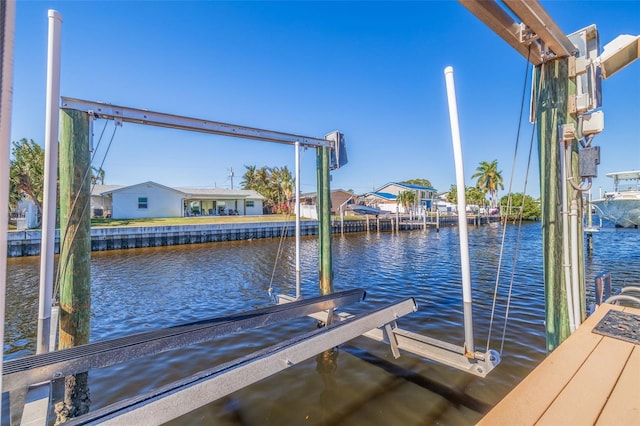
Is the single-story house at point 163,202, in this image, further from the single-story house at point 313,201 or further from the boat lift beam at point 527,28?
the boat lift beam at point 527,28

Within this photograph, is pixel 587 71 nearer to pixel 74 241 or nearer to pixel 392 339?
pixel 392 339

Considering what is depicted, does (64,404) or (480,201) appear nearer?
(64,404)

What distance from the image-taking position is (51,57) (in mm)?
2838

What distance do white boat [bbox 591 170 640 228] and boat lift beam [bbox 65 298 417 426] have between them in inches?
1082

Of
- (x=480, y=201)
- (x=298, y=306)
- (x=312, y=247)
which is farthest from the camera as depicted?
(x=480, y=201)

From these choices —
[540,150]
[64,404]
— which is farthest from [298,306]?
[540,150]

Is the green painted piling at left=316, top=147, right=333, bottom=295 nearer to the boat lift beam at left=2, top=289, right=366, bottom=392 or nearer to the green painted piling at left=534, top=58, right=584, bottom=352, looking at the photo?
the boat lift beam at left=2, top=289, right=366, bottom=392

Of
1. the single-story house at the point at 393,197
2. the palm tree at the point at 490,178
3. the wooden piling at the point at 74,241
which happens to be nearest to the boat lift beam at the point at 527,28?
the wooden piling at the point at 74,241

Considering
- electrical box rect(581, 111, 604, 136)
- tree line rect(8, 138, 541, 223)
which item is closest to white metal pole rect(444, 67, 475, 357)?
electrical box rect(581, 111, 604, 136)

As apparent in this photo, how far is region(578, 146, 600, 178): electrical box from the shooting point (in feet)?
10.0

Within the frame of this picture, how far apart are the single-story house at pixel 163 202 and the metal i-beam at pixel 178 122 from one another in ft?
89.4

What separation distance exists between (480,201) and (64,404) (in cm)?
6026

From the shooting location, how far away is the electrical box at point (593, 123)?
10.3ft

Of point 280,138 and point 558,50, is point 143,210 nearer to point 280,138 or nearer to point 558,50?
point 280,138
